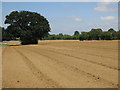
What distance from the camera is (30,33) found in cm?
5762

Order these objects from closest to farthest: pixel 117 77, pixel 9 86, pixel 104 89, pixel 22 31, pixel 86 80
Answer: pixel 104 89, pixel 9 86, pixel 86 80, pixel 117 77, pixel 22 31

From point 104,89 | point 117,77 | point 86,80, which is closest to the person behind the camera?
point 104,89

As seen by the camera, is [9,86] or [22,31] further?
[22,31]

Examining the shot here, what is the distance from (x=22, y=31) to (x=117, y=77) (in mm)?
50471

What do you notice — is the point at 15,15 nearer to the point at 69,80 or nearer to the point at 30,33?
the point at 30,33

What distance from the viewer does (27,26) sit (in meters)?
59.9

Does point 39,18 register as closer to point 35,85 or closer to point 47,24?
point 47,24

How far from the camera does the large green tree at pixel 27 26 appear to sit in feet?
189

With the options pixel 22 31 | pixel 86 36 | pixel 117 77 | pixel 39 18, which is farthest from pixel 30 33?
pixel 86 36

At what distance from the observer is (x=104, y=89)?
6738mm

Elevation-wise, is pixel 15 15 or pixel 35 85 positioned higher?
pixel 15 15

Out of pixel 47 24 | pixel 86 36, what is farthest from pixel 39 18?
pixel 86 36

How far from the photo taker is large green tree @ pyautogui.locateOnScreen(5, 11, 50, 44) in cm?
5769

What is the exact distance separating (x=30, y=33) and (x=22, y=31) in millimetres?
2267
